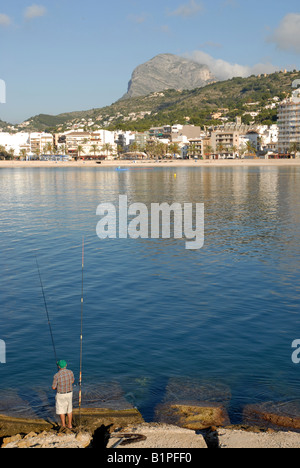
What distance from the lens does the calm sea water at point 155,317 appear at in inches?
518

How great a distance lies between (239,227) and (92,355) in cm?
2543

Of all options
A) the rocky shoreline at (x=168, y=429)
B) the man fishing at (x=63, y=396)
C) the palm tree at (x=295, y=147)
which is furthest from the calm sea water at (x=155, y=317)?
the palm tree at (x=295, y=147)

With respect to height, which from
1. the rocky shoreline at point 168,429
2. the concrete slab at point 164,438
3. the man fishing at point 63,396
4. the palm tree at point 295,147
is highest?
the palm tree at point 295,147

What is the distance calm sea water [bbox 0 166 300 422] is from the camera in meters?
13.2

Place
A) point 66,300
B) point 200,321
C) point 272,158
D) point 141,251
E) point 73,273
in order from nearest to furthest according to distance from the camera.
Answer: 1. point 200,321
2. point 66,300
3. point 73,273
4. point 141,251
5. point 272,158

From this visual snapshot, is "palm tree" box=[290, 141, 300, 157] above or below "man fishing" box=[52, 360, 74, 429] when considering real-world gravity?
above

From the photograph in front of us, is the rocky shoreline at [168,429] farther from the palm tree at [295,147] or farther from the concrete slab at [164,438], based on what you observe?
the palm tree at [295,147]

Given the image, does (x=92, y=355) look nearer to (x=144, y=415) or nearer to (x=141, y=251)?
(x=144, y=415)

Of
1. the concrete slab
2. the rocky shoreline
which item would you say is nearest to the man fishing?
the rocky shoreline

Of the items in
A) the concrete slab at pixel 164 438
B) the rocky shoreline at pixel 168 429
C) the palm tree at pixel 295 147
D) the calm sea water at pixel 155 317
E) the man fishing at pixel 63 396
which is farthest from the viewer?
the palm tree at pixel 295 147

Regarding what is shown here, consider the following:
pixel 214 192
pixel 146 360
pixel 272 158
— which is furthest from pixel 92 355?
pixel 272 158

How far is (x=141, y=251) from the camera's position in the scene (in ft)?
99.7

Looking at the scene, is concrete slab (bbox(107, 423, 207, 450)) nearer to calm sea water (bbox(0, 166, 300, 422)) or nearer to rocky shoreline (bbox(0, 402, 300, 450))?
rocky shoreline (bbox(0, 402, 300, 450))

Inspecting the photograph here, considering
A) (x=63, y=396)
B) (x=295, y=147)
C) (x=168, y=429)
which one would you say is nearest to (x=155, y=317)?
(x=63, y=396)
